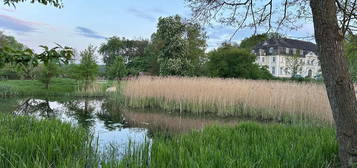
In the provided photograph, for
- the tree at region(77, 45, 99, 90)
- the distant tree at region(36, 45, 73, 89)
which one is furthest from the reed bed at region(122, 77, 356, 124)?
the tree at region(77, 45, 99, 90)

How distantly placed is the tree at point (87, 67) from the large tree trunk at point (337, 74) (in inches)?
640

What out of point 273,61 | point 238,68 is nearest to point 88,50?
point 238,68

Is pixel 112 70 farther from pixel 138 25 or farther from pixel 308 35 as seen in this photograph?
pixel 308 35

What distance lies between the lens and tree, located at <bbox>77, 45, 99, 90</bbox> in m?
16.8

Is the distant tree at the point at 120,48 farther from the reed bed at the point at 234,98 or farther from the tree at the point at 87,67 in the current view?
the reed bed at the point at 234,98

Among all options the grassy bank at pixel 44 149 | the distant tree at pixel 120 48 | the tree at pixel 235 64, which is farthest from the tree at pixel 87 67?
the distant tree at pixel 120 48

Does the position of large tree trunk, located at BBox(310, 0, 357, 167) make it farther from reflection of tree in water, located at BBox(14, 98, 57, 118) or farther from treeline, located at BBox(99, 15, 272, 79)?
treeline, located at BBox(99, 15, 272, 79)

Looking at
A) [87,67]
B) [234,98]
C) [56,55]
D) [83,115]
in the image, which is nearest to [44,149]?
[56,55]

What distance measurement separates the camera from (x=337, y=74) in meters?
2.03

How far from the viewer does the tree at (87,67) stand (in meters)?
16.8

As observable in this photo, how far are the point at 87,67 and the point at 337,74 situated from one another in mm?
16538

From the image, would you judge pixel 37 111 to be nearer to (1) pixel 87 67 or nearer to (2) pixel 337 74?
(1) pixel 87 67

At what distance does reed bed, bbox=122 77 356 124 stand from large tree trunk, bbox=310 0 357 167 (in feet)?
14.2

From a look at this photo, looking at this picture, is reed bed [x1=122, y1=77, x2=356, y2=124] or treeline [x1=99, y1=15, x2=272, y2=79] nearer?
reed bed [x1=122, y1=77, x2=356, y2=124]
